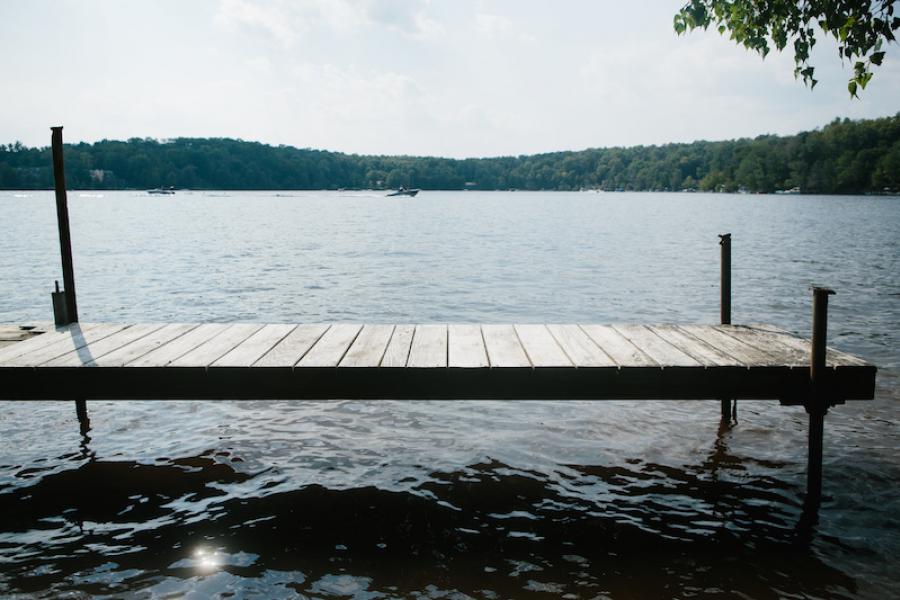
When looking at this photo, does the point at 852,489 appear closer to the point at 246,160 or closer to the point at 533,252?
the point at 533,252

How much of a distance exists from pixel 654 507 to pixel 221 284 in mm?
22239

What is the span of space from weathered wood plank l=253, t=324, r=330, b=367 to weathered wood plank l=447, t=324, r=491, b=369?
1.45m

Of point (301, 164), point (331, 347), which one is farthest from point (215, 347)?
point (301, 164)

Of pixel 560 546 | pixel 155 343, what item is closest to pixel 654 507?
pixel 560 546

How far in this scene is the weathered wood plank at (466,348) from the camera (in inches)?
249

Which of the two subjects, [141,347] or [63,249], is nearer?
[141,347]

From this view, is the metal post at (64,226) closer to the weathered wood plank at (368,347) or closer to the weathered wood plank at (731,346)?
the weathered wood plank at (368,347)

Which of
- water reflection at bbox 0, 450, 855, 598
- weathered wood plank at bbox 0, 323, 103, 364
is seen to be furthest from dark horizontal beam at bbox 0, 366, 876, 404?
water reflection at bbox 0, 450, 855, 598

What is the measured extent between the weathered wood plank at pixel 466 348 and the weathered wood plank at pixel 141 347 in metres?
3.04

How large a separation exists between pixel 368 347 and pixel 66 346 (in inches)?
124

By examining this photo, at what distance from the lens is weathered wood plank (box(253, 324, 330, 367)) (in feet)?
20.8

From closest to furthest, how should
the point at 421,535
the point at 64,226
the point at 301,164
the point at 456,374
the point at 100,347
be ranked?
the point at 456,374 < the point at 421,535 < the point at 100,347 < the point at 64,226 < the point at 301,164

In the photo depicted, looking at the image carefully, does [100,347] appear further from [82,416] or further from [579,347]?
[579,347]

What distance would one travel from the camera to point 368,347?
22.8 ft
